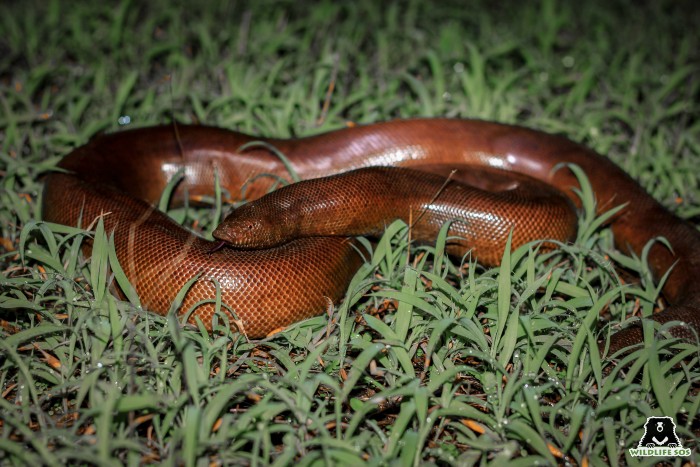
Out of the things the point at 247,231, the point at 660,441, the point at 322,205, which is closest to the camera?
the point at 660,441

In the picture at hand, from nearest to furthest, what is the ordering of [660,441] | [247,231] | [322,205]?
1. [660,441]
2. [247,231]
3. [322,205]

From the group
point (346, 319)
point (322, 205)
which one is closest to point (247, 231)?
point (322, 205)

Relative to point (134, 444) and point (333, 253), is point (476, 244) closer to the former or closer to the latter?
point (333, 253)

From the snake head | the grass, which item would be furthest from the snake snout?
the grass

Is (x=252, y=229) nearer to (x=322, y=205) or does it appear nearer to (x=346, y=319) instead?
(x=322, y=205)

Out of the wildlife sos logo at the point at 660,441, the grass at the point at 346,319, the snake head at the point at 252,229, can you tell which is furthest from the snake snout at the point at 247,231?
the wildlife sos logo at the point at 660,441

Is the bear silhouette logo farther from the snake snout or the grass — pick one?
the snake snout

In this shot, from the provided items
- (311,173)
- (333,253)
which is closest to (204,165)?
(311,173)

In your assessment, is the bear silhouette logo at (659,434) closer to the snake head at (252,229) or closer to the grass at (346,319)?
the grass at (346,319)
